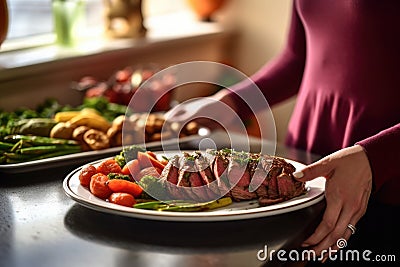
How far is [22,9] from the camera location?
264cm

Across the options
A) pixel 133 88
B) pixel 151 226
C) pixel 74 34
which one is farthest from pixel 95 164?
pixel 74 34

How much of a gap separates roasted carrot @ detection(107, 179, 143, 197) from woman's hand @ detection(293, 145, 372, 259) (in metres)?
0.28

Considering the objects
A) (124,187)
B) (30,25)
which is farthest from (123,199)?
(30,25)

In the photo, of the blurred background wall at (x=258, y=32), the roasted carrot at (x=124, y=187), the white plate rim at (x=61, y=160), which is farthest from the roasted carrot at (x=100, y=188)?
the blurred background wall at (x=258, y=32)

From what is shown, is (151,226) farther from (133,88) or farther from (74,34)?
(74,34)

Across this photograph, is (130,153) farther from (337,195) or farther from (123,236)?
(337,195)

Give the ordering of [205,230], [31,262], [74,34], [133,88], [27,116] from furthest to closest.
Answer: [74,34] < [133,88] < [27,116] < [205,230] < [31,262]

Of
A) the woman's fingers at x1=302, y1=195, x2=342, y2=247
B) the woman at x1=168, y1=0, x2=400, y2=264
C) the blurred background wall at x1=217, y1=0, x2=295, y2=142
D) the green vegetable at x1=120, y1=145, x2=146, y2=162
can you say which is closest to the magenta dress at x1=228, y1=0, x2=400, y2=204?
the woman at x1=168, y1=0, x2=400, y2=264

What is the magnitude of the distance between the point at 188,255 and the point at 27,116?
870 millimetres

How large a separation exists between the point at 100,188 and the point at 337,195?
41 cm

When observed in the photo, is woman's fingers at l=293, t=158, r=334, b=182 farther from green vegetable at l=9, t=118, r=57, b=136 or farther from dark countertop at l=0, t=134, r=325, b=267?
green vegetable at l=9, t=118, r=57, b=136

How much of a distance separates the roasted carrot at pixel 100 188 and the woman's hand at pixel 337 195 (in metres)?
0.33

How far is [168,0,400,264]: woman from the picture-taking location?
124 cm

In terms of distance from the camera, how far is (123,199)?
1.20m
